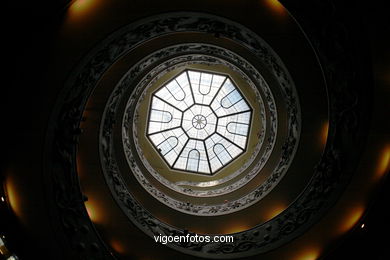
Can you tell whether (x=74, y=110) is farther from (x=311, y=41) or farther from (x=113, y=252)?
(x=311, y=41)

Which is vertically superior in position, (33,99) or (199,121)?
(199,121)

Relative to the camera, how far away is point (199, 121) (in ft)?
50.6

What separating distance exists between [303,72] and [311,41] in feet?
5.77

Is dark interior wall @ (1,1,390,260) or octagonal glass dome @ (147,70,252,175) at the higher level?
octagonal glass dome @ (147,70,252,175)

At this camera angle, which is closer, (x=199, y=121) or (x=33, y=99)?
(x=33, y=99)

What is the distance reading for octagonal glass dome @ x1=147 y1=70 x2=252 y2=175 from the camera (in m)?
14.6

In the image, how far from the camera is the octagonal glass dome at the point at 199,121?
47.8 feet

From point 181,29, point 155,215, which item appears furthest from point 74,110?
point 155,215

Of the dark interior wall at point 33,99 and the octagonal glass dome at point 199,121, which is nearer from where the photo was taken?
the dark interior wall at point 33,99

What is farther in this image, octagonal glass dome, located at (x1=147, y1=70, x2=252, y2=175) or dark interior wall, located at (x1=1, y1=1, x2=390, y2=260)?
octagonal glass dome, located at (x1=147, y1=70, x2=252, y2=175)

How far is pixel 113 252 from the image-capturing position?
27.9 ft

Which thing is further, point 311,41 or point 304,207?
point 304,207

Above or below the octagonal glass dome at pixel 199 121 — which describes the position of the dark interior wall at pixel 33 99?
below

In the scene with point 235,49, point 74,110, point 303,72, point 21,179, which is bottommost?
point 21,179
